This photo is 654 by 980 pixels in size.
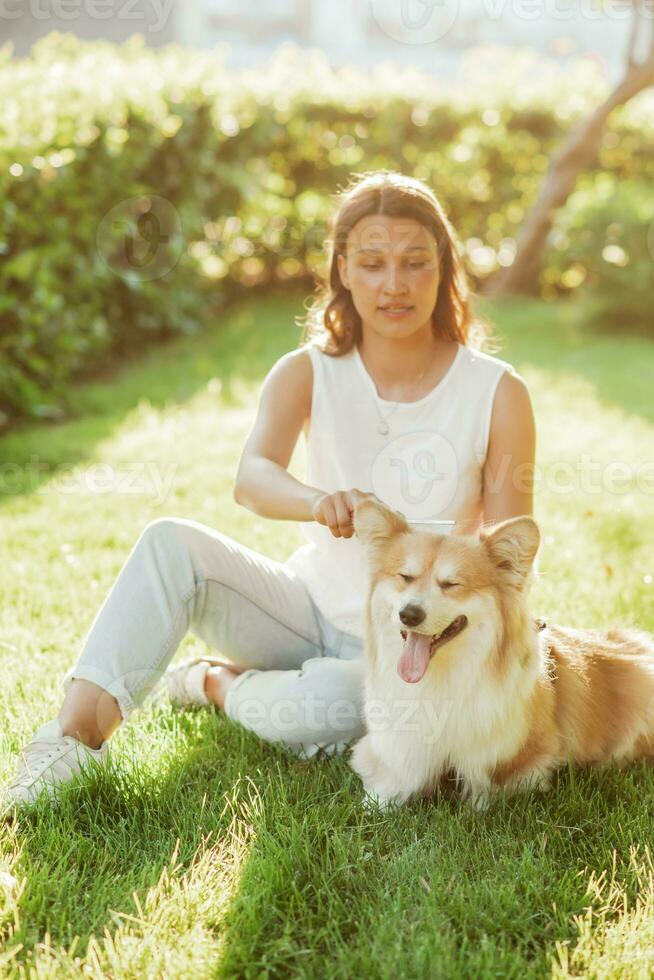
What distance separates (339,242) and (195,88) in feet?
19.2

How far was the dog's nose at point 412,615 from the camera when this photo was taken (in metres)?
2.22

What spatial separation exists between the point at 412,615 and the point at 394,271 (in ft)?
3.49

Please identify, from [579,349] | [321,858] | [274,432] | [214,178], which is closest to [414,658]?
[321,858]

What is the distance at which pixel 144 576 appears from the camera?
8.82 feet

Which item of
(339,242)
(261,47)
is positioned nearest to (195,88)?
(339,242)

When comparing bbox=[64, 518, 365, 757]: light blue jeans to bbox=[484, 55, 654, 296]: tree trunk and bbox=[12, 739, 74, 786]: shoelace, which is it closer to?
bbox=[12, 739, 74, 786]: shoelace

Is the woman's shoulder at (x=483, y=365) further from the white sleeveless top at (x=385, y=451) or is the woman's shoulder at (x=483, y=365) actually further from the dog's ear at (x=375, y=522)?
the dog's ear at (x=375, y=522)

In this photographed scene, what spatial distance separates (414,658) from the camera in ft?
7.59

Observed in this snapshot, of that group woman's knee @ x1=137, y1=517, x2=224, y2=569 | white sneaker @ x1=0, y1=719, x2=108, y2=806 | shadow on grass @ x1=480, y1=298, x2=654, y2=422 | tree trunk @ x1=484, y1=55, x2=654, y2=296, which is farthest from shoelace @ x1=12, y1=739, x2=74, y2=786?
tree trunk @ x1=484, y1=55, x2=654, y2=296

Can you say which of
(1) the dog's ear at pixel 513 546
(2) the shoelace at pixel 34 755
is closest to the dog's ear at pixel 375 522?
(1) the dog's ear at pixel 513 546

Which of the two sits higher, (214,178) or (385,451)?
(214,178)

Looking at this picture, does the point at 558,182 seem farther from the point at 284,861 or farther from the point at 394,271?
the point at 284,861

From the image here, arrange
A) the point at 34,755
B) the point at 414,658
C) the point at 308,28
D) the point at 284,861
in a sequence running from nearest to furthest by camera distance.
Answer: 1. the point at 284,861
2. the point at 414,658
3. the point at 34,755
4. the point at 308,28

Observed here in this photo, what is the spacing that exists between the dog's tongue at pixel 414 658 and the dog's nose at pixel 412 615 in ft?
0.26
